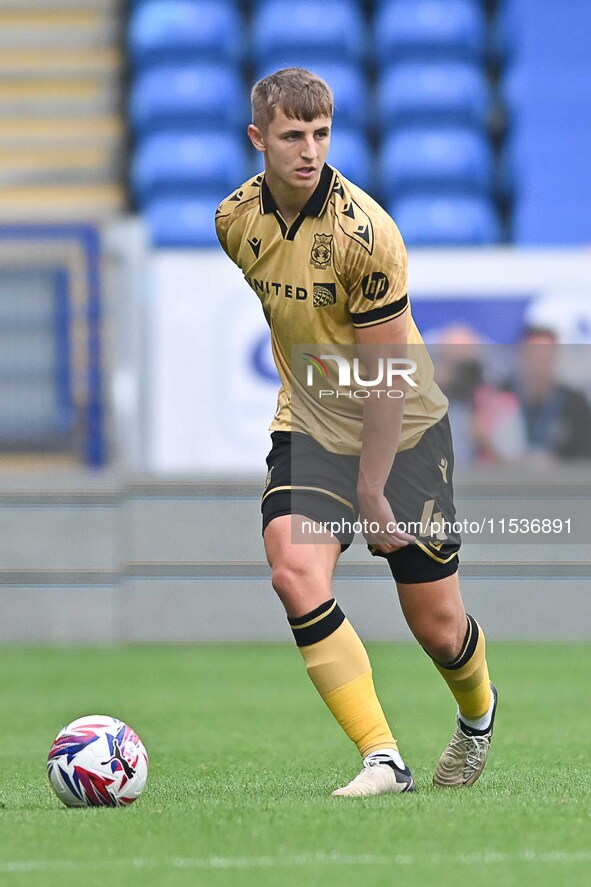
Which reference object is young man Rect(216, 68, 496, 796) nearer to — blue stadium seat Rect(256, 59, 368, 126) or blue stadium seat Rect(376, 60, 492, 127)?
blue stadium seat Rect(256, 59, 368, 126)

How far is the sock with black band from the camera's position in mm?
4312

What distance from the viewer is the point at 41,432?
31.6 ft

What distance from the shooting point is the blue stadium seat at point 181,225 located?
14.7m

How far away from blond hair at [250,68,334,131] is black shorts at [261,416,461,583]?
0.84 m

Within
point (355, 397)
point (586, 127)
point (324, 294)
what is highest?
point (586, 127)

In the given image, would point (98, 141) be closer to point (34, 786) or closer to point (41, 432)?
point (41, 432)

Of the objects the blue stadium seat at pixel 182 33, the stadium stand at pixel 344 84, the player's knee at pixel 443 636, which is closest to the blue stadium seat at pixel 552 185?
the stadium stand at pixel 344 84

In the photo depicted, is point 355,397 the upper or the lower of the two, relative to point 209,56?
lower

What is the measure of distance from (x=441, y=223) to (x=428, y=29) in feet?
7.65

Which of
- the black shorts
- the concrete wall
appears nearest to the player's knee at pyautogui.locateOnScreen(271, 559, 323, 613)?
the black shorts

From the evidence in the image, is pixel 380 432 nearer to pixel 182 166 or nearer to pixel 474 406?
pixel 474 406

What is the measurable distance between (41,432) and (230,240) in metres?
5.54

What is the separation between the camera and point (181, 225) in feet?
48.4

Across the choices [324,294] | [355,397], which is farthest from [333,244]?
[355,397]
